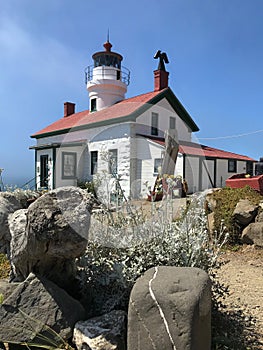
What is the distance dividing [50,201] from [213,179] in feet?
38.5

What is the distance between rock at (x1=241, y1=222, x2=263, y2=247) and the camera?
504cm

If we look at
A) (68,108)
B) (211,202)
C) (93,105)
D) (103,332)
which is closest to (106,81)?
(93,105)

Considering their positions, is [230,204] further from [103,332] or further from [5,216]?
[103,332]

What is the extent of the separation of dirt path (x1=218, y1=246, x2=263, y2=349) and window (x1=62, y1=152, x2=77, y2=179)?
26.2ft

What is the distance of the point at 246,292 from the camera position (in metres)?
3.27

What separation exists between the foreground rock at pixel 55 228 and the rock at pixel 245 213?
152 inches

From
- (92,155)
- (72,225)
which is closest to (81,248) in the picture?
(72,225)

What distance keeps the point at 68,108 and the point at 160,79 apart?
25.5ft

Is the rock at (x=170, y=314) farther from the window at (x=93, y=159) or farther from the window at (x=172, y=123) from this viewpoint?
the window at (x=172, y=123)

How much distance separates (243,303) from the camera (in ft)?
9.70

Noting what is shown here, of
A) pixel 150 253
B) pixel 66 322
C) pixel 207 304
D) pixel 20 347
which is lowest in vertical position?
pixel 20 347

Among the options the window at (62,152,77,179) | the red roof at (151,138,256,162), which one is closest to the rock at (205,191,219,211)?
the red roof at (151,138,256,162)

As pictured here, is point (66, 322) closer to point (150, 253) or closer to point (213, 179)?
point (150, 253)

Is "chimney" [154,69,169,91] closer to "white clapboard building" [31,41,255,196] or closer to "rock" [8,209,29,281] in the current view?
"white clapboard building" [31,41,255,196]
